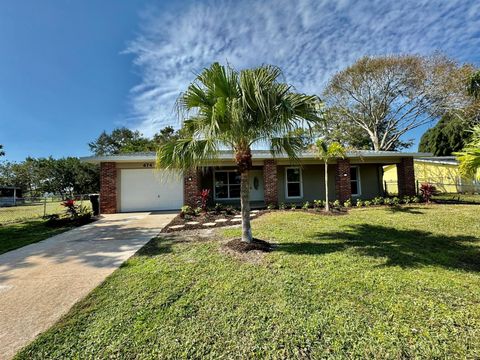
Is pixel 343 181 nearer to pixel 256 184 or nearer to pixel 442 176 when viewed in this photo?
pixel 256 184

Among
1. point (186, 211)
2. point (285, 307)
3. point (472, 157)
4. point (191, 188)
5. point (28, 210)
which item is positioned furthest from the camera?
point (28, 210)

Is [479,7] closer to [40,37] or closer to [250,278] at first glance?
[250,278]

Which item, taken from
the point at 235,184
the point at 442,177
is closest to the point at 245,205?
the point at 235,184

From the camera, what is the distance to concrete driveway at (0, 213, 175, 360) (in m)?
2.89

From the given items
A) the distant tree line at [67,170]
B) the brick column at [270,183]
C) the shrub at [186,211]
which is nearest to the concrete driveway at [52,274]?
the shrub at [186,211]

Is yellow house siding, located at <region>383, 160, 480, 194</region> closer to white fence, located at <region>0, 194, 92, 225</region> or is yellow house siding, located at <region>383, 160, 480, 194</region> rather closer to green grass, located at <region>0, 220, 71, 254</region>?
green grass, located at <region>0, 220, 71, 254</region>

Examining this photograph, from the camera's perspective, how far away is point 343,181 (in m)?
13.1

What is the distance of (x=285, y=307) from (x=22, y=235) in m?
9.09

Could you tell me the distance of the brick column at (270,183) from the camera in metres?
12.4

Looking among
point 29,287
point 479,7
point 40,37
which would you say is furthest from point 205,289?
point 479,7

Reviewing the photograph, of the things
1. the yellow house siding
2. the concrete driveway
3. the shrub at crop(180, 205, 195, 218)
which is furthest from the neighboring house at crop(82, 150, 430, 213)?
the yellow house siding

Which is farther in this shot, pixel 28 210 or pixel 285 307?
pixel 28 210

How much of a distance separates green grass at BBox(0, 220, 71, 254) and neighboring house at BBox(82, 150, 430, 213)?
3227 millimetres

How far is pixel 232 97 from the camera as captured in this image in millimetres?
4801
